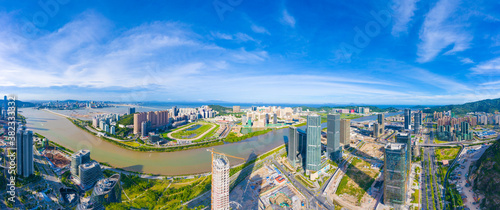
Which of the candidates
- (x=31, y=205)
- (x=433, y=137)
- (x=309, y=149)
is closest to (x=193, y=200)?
(x=31, y=205)

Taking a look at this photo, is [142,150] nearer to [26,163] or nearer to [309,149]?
[26,163]

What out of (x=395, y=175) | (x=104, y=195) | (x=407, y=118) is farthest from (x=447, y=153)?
(x=104, y=195)

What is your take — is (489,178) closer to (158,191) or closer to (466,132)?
(466,132)

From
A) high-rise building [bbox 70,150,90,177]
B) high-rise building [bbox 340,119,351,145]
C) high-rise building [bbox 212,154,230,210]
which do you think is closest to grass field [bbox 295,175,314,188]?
high-rise building [bbox 212,154,230,210]

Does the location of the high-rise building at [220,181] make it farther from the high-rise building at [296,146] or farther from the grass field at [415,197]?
the grass field at [415,197]

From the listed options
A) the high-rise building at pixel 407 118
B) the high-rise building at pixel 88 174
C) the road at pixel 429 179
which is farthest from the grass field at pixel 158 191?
the high-rise building at pixel 407 118

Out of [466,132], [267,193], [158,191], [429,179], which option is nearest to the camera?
[158,191]

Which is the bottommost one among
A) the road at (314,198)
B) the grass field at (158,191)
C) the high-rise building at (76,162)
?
the road at (314,198)
